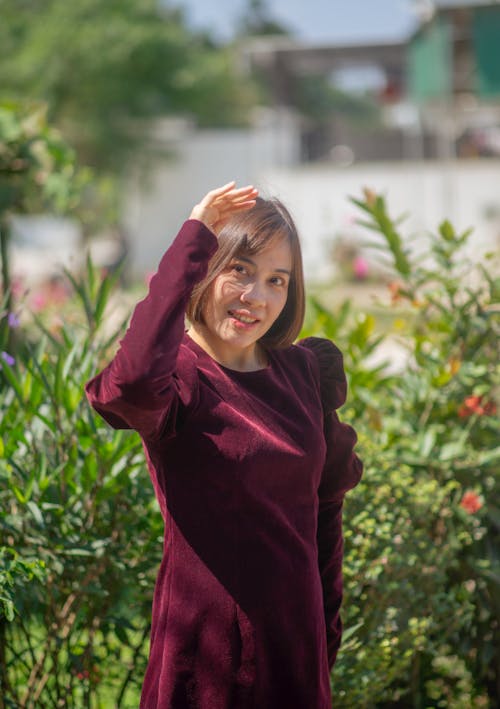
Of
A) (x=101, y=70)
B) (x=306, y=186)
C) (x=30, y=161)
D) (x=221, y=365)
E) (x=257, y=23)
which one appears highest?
(x=257, y=23)

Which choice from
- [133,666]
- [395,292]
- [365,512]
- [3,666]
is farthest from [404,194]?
[3,666]

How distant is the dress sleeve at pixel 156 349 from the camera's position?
1546 millimetres

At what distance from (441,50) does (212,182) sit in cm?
832

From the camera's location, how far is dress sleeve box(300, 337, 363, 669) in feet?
6.52

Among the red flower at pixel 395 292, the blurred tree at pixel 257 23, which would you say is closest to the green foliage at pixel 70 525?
the red flower at pixel 395 292

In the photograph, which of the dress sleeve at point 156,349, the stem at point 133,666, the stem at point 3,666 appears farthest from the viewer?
the stem at point 133,666

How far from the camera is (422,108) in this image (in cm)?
1848

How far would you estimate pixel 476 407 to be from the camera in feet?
9.52

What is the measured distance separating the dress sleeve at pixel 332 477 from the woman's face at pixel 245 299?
23 centimetres

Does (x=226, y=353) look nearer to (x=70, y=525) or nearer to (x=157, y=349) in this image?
(x=157, y=349)

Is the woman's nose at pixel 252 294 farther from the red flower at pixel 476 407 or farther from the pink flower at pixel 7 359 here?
the red flower at pixel 476 407

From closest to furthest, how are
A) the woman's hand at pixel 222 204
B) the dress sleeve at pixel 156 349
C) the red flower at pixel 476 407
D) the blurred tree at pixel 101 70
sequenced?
the dress sleeve at pixel 156 349
the woman's hand at pixel 222 204
the red flower at pixel 476 407
the blurred tree at pixel 101 70

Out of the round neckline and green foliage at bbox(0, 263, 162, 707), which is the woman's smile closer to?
the round neckline

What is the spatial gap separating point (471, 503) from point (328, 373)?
966mm
